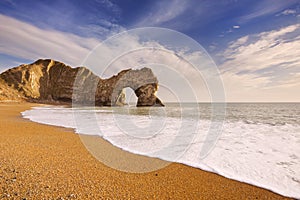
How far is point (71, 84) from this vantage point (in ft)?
235

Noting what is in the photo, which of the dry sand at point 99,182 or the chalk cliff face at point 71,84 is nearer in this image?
the dry sand at point 99,182

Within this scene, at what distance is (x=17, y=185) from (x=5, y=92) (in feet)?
216

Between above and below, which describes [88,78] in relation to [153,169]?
above

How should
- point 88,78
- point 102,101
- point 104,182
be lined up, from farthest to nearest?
point 88,78, point 102,101, point 104,182

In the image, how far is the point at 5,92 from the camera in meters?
51.4

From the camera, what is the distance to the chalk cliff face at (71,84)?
60.2 metres

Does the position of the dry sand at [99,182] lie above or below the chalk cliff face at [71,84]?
below

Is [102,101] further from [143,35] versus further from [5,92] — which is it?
[143,35]

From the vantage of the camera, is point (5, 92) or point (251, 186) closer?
point (251, 186)

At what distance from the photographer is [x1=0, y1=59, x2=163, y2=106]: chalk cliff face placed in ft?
197

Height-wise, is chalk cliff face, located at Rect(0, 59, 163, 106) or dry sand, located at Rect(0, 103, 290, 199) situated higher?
chalk cliff face, located at Rect(0, 59, 163, 106)

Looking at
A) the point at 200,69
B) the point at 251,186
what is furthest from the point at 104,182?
the point at 200,69

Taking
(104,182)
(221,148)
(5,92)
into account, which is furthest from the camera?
(5,92)

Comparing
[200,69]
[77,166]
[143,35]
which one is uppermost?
[143,35]
